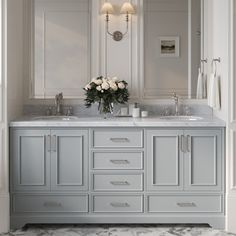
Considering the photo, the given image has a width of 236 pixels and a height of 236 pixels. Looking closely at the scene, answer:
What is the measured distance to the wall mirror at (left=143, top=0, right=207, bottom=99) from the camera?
4.94 metres

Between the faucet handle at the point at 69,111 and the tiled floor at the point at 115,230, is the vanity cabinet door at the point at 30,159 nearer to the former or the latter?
the tiled floor at the point at 115,230

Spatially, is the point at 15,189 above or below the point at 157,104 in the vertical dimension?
below

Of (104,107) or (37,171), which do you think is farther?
(104,107)

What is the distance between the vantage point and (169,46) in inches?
195

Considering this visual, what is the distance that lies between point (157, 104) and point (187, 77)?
370 millimetres

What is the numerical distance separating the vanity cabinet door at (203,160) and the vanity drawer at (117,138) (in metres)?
0.40

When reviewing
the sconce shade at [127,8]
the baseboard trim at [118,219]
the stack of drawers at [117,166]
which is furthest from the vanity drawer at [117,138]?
the sconce shade at [127,8]

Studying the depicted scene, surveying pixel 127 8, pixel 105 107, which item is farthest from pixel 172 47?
pixel 105 107

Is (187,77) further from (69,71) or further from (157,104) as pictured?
(69,71)

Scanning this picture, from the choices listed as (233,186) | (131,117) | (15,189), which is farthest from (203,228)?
(15,189)

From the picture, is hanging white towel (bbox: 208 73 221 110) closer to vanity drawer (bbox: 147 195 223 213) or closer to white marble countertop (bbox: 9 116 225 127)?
white marble countertop (bbox: 9 116 225 127)

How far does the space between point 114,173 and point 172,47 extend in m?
1.32

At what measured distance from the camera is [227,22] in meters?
4.24

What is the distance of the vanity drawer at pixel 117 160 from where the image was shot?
4.39 m
